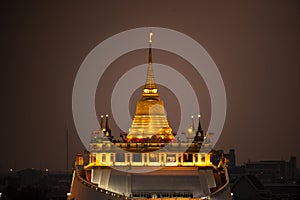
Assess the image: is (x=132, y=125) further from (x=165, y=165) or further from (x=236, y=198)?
(x=236, y=198)

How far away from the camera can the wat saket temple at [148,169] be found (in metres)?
102

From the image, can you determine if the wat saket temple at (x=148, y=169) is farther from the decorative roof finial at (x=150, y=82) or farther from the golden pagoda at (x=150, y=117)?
the decorative roof finial at (x=150, y=82)

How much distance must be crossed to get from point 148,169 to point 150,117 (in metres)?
9.16

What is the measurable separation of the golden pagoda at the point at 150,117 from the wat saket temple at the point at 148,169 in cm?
14

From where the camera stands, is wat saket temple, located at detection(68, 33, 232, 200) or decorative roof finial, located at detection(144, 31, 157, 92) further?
decorative roof finial, located at detection(144, 31, 157, 92)

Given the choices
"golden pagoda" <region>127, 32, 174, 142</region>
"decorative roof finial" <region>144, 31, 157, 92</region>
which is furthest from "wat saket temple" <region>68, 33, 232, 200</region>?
"decorative roof finial" <region>144, 31, 157, 92</region>

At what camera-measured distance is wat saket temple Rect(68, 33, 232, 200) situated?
10250cm

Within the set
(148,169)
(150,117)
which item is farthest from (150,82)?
(148,169)

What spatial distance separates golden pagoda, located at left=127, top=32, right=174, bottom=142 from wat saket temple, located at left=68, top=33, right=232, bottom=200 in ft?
0.47

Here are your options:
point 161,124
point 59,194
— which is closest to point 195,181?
point 161,124

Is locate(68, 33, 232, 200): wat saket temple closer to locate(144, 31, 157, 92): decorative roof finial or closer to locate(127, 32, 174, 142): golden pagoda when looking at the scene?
locate(127, 32, 174, 142): golden pagoda

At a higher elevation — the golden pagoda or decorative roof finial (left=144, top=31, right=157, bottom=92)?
decorative roof finial (left=144, top=31, right=157, bottom=92)

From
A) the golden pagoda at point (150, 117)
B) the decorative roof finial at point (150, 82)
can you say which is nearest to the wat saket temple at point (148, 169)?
the golden pagoda at point (150, 117)

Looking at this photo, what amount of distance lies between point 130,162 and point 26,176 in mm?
73991
